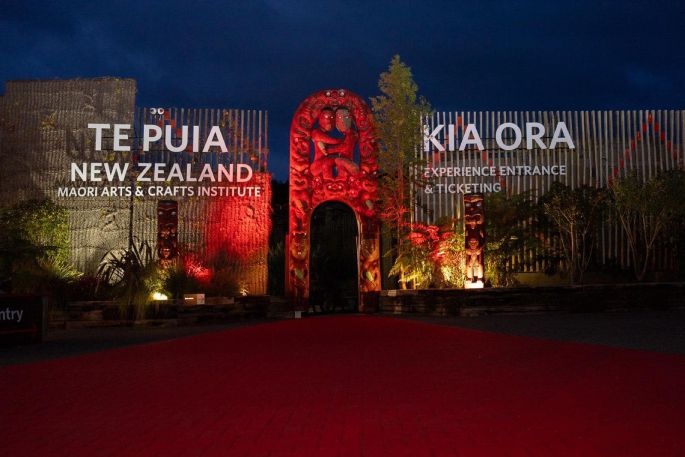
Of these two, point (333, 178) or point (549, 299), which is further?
point (333, 178)

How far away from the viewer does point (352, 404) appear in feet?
15.1

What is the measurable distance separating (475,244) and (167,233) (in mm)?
7376

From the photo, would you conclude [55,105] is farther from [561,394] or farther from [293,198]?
[561,394]

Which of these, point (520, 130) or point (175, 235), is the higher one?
point (520, 130)

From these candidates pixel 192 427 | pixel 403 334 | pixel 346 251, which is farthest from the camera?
pixel 346 251

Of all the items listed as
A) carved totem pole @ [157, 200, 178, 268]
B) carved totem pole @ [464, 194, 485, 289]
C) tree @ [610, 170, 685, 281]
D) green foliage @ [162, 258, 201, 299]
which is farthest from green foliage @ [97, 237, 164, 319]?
tree @ [610, 170, 685, 281]

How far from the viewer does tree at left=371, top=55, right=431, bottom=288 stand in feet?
59.2

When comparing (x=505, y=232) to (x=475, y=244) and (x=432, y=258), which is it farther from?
(x=475, y=244)

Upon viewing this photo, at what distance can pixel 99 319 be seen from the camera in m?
13.8

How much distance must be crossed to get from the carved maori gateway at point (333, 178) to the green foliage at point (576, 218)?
4.81m

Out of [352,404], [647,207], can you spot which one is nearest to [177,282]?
[352,404]

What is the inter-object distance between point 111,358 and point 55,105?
1434 cm

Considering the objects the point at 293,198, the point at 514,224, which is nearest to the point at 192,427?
the point at 293,198

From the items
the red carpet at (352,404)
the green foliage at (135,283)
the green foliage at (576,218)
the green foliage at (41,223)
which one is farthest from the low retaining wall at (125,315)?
the green foliage at (576,218)
